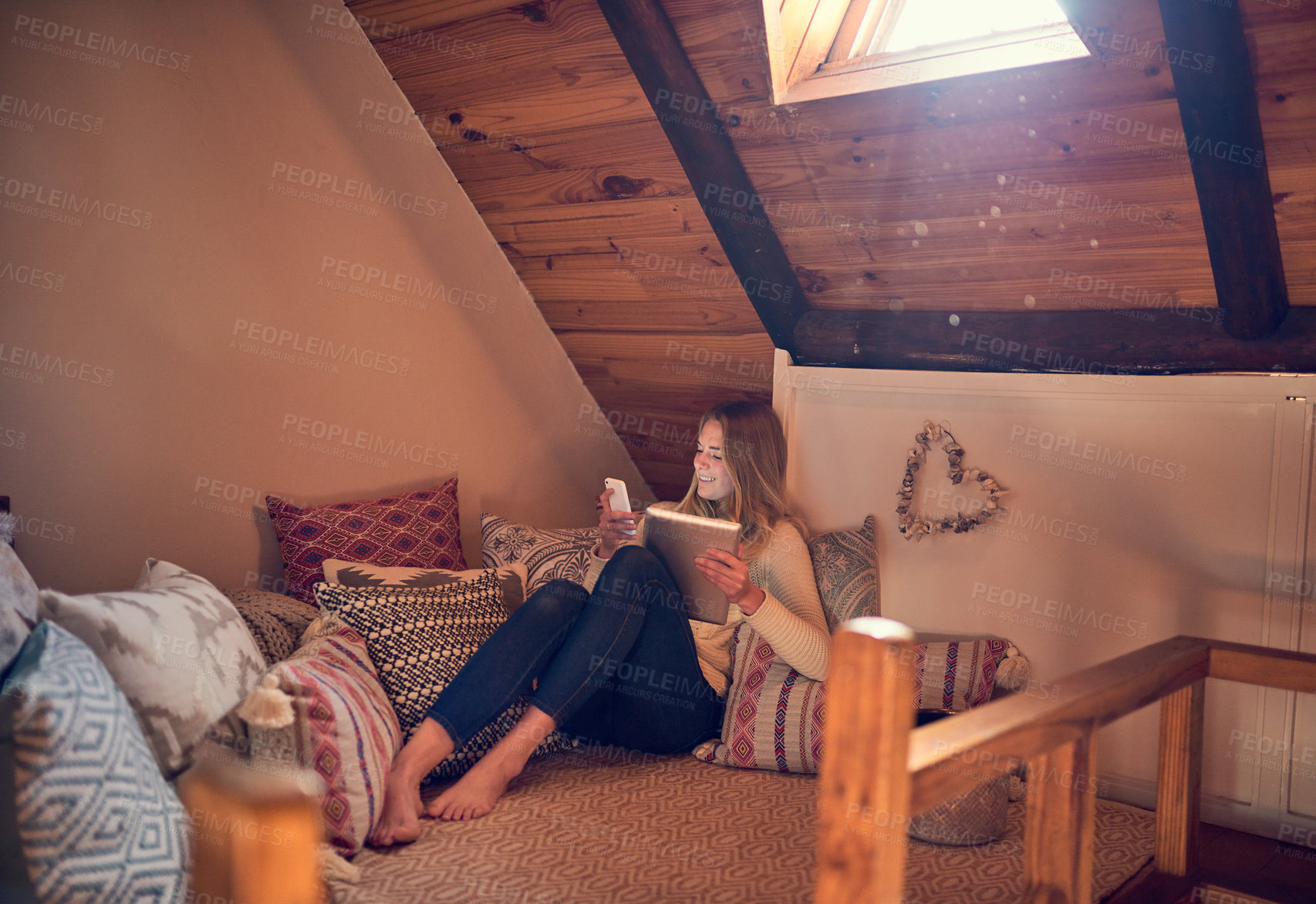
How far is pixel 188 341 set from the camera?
6.79 ft

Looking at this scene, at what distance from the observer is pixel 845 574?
216 centimetres

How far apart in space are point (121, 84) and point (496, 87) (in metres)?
0.85

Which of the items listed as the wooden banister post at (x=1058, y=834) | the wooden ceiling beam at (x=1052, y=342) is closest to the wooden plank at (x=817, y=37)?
the wooden ceiling beam at (x=1052, y=342)

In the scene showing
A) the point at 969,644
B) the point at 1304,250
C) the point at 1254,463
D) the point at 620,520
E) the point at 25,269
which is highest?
the point at 1304,250

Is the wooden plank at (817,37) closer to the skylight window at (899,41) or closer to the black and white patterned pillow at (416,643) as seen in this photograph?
the skylight window at (899,41)

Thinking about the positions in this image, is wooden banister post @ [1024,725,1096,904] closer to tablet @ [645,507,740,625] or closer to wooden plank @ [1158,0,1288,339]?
tablet @ [645,507,740,625]

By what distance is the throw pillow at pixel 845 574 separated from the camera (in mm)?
2115

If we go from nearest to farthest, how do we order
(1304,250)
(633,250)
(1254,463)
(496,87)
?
(1304,250), (1254,463), (496,87), (633,250)

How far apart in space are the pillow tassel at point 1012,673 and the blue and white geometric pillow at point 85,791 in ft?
5.10

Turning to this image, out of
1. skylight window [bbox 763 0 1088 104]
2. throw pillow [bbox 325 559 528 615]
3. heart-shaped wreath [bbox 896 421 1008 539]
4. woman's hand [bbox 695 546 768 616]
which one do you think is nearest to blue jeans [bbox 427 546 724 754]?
woman's hand [bbox 695 546 768 616]

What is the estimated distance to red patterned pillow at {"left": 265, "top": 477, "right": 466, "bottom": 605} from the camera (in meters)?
2.10

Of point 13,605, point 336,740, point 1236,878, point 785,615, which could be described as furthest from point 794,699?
point 13,605

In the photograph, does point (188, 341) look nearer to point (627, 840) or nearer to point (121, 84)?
point (121, 84)

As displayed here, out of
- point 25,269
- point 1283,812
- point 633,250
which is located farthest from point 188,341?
point 1283,812
